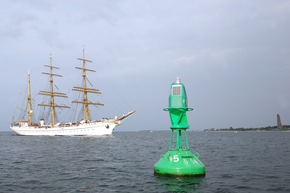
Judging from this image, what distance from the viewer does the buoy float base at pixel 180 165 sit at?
1720 centimetres

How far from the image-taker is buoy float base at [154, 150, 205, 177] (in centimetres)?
1720

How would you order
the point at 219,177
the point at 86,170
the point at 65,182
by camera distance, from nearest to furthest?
1. the point at 65,182
2. the point at 219,177
3. the point at 86,170

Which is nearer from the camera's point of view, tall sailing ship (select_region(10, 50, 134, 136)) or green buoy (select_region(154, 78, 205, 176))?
green buoy (select_region(154, 78, 205, 176))

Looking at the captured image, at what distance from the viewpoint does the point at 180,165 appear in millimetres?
17297

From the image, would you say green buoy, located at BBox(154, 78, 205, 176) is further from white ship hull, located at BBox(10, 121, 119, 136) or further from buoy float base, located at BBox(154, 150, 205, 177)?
white ship hull, located at BBox(10, 121, 119, 136)

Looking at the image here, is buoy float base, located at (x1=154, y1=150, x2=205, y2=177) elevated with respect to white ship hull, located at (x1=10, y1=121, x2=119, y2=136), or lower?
lower

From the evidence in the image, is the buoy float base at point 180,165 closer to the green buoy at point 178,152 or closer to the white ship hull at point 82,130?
the green buoy at point 178,152

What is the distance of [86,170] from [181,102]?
355 inches

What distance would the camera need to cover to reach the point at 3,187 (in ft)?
54.0

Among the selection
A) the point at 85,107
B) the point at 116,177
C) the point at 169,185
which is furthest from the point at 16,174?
the point at 85,107

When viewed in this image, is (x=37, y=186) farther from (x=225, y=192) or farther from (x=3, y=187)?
(x=225, y=192)

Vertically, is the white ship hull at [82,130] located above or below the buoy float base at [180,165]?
above

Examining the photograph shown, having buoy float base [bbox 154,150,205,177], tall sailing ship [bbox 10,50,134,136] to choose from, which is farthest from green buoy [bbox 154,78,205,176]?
tall sailing ship [bbox 10,50,134,136]

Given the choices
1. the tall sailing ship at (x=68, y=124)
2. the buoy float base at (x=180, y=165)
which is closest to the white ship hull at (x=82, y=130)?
the tall sailing ship at (x=68, y=124)
